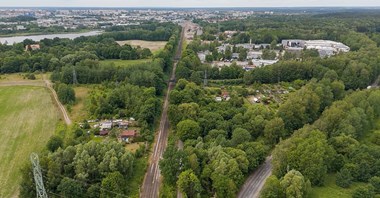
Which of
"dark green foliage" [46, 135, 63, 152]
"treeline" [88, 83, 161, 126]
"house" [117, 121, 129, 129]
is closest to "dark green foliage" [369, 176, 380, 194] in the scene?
"treeline" [88, 83, 161, 126]

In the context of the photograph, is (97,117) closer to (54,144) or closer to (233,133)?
(54,144)

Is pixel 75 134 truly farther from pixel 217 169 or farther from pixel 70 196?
pixel 217 169

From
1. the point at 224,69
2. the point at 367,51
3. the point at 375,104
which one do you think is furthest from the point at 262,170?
the point at 367,51

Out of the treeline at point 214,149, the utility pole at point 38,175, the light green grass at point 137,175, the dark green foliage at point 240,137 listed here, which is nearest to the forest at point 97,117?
the light green grass at point 137,175

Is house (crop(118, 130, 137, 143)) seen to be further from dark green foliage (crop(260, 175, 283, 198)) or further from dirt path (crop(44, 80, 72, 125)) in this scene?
dark green foliage (crop(260, 175, 283, 198))

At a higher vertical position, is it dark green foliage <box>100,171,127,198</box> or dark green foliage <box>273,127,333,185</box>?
dark green foliage <box>273,127,333,185</box>

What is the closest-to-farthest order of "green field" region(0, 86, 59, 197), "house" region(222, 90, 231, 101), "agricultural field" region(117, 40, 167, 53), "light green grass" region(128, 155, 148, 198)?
"light green grass" region(128, 155, 148, 198)
"green field" region(0, 86, 59, 197)
"house" region(222, 90, 231, 101)
"agricultural field" region(117, 40, 167, 53)

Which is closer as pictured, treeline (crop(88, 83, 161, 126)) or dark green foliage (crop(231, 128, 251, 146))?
dark green foliage (crop(231, 128, 251, 146))
